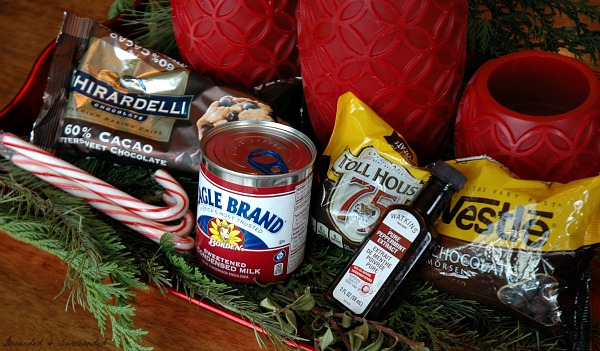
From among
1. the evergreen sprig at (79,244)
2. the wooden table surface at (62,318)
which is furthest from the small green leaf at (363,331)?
the evergreen sprig at (79,244)

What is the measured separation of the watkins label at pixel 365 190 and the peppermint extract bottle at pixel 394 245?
0.17 ft

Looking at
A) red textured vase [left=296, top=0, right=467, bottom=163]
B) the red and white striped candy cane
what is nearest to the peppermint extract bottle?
red textured vase [left=296, top=0, right=467, bottom=163]

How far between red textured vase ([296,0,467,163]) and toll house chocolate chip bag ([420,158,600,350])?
95mm

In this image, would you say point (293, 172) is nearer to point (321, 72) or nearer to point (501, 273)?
point (321, 72)

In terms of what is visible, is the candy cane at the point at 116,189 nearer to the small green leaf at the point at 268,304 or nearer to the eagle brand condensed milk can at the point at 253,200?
the eagle brand condensed milk can at the point at 253,200

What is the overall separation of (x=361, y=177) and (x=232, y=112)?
0.20 meters

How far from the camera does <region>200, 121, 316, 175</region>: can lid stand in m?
0.79

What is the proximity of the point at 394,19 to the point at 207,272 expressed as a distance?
1.17 feet

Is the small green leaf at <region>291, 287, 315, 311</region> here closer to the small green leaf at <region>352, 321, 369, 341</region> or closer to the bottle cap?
the small green leaf at <region>352, 321, 369, 341</region>

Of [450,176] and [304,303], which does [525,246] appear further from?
[304,303]

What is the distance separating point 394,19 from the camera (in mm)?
765

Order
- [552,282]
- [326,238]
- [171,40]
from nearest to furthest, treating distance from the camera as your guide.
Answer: [552,282] < [326,238] < [171,40]

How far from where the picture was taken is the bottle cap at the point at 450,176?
0.75 metres

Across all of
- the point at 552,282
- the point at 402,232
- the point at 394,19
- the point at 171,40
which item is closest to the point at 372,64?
the point at 394,19
